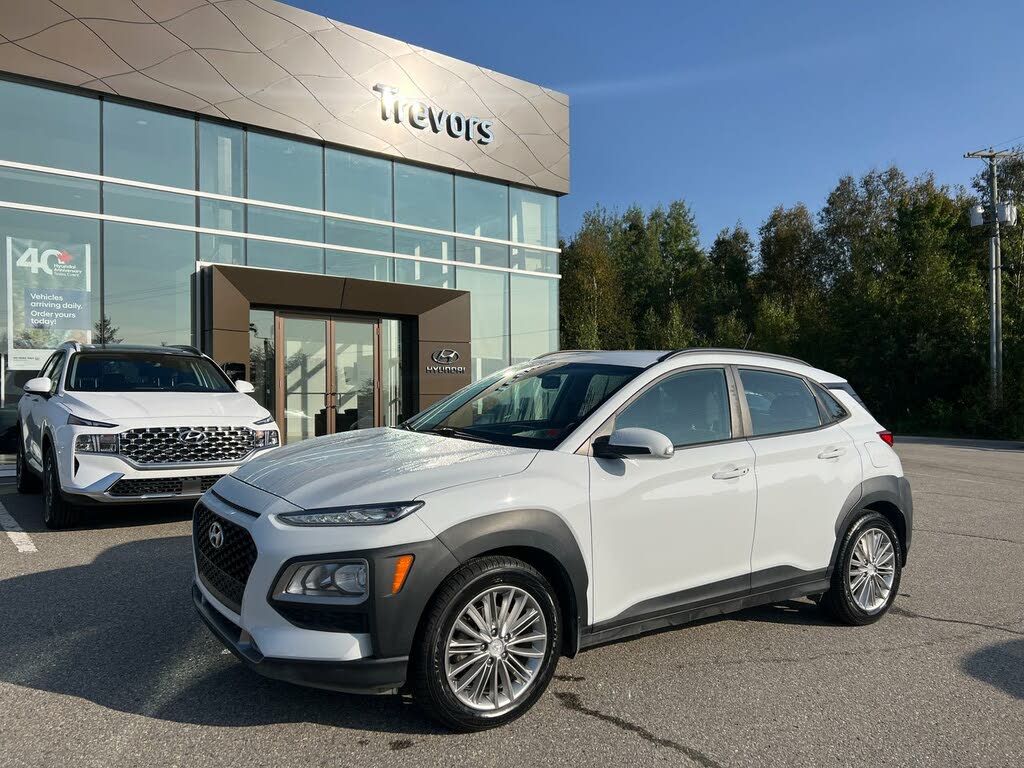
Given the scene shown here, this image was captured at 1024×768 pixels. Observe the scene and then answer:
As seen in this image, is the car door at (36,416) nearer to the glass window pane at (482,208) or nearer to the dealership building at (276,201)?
the dealership building at (276,201)

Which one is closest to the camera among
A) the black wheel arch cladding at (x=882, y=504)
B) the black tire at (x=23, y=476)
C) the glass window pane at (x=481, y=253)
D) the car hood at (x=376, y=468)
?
the car hood at (x=376, y=468)

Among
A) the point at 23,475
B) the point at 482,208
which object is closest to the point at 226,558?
the point at 23,475

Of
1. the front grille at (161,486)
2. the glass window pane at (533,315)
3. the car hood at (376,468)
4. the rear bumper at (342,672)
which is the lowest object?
the rear bumper at (342,672)

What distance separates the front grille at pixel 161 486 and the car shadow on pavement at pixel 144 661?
1352 millimetres

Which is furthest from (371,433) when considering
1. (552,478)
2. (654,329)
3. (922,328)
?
(654,329)

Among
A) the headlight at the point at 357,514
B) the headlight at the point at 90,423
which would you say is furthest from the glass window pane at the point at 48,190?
the headlight at the point at 357,514

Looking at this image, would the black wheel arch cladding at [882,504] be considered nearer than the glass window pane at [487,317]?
Yes

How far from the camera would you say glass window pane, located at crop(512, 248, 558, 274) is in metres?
20.0

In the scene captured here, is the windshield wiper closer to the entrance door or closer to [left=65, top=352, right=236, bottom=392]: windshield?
[left=65, top=352, right=236, bottom=392]: windshield

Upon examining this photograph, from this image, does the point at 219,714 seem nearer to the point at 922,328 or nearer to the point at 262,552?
the point at 262,552

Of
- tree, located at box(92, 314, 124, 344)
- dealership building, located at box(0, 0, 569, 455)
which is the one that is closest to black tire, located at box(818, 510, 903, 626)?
dealership building, located at box(0, 0, 569, 455)

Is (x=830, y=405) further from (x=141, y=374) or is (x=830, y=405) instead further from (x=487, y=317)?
(x=487, y=317)

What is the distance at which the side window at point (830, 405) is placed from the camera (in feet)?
16.4

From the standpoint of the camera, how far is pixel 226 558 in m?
3.49
